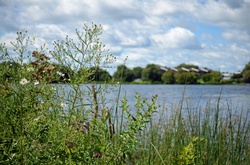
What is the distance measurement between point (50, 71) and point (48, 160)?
0.64 metres

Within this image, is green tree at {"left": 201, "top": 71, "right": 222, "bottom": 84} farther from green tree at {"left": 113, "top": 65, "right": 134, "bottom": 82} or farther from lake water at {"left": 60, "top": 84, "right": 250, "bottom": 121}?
green tree at {"left": 113, "top": 65, "right": 134, "bottom": 82}

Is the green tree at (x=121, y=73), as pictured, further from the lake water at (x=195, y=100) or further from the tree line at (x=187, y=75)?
the lake water at (x=195, y=100)

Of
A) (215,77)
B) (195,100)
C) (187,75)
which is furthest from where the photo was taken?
(195,100)

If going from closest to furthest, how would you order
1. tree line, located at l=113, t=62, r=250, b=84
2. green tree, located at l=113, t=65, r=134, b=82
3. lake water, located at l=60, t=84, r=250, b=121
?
green tree, located at l=113, t=65, r=134, b=82
tree line, located at l=113, t=62, r=250, b=84
lake water, located at l=60, t=84, r=250, b=121

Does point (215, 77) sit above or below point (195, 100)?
above

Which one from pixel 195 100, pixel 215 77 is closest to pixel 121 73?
pixel 215 77

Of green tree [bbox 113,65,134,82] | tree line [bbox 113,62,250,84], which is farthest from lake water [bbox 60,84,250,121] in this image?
tree line [bbox 113,62,250,84]

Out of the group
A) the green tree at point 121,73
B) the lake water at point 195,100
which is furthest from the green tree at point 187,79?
the green tree at point 121,73

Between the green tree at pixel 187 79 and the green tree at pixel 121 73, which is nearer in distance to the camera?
the green tree at pixel 121 73

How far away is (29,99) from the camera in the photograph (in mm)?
1953

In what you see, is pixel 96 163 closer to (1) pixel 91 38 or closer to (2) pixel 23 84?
(2) pixel 23 84

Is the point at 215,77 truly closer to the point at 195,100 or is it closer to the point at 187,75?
the point at 187,75

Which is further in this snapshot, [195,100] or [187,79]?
[195,100]

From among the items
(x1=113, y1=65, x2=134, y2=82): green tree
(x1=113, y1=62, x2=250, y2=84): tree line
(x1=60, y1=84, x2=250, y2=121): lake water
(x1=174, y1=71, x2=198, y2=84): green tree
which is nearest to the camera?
(x1=113, y1=65, x2=134, y2=82): green tree
